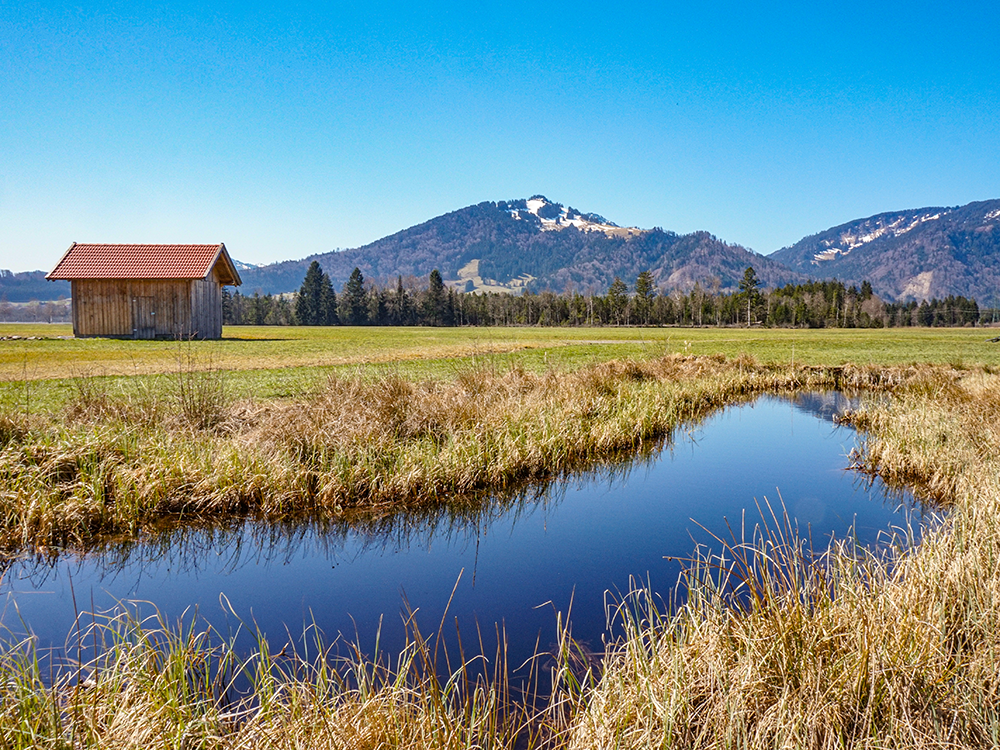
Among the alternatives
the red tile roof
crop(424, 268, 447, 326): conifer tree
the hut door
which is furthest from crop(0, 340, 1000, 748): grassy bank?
crop(424, 268, 447, 326): conifer tree

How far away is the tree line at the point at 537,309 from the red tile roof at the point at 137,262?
66.1 meters

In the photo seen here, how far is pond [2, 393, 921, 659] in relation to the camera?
196 inches

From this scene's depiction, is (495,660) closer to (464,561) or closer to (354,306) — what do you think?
(464,561)

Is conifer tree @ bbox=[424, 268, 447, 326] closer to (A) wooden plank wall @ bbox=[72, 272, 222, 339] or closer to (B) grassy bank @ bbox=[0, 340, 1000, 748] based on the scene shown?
(A) wooden plank wall @ bbox=[72, 272, 222, 339]

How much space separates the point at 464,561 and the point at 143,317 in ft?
118

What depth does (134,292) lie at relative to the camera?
35562mm

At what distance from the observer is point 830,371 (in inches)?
912

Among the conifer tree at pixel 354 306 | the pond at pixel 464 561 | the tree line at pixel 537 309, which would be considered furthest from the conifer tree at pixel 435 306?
the pond at pixel 464 561

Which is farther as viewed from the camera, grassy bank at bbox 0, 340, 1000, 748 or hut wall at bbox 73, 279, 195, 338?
hut wall at bbox 73, 279, 195, 338

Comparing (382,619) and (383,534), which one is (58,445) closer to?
(383,534)

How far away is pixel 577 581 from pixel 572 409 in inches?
278

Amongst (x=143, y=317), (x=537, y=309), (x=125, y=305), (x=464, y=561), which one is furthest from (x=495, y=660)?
(x=537, y=309)

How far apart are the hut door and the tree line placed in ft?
223

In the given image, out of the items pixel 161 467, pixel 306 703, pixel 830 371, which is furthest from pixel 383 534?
pixel 830 371
